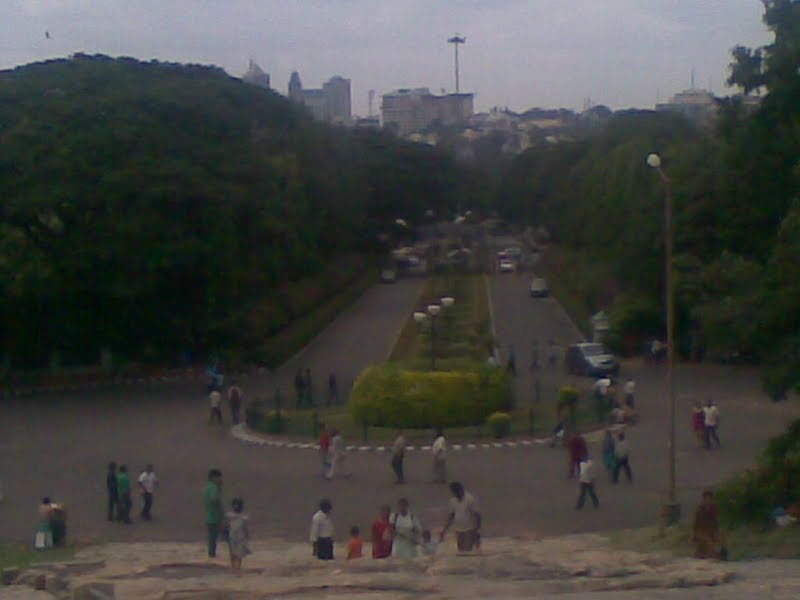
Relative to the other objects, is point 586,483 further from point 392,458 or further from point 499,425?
point 499,425

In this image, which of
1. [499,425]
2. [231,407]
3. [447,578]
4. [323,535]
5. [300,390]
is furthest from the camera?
[300,390]

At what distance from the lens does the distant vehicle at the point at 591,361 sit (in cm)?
3781

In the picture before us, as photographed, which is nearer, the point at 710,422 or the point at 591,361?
the point at 710,422

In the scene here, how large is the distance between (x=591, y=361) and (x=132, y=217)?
13807mm

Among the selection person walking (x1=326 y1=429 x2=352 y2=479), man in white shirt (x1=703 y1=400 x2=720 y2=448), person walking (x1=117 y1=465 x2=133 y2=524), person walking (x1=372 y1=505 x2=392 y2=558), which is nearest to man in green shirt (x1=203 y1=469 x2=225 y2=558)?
person walking (x1=372 y1=505 x2=392 y2=558)

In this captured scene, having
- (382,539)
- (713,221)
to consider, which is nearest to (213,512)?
(382,539)

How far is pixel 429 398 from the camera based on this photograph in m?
29.0

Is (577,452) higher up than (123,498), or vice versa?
(577,452)

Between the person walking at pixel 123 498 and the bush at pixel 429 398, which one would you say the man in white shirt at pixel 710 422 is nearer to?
the bush at pixel 429 398

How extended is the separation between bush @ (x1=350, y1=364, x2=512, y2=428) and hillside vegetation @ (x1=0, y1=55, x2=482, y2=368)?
39.6 ft

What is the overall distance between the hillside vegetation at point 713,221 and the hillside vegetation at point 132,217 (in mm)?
11674

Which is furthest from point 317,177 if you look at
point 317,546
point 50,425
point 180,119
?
point 317,546

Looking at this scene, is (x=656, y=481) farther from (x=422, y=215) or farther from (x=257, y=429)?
(x=422, y=215)

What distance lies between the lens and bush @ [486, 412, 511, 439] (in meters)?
27.6
